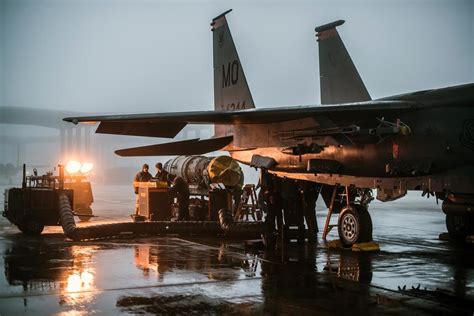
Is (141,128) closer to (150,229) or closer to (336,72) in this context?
(150,229)

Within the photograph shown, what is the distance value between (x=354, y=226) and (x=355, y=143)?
5.41 feet

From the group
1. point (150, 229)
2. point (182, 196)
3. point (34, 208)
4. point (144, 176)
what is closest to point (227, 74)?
point (182, 196)

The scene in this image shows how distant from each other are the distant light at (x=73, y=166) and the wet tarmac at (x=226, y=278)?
5.36 meters

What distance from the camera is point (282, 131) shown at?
1226 cm

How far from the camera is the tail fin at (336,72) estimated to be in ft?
46.7

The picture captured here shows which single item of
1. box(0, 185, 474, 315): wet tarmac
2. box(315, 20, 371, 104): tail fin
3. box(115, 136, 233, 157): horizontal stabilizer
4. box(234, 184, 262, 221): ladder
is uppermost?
box(315, 20, 371, 104): tail fin

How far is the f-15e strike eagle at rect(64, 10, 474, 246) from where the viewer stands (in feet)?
32.2

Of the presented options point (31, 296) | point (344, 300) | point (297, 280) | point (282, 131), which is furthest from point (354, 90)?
point (31, 296)

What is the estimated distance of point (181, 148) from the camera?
14.1 m

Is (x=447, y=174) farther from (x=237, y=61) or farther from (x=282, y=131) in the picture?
(x=237, y=61)

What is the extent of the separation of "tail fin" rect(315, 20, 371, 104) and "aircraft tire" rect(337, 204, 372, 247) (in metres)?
3.72

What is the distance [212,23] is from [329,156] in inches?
259

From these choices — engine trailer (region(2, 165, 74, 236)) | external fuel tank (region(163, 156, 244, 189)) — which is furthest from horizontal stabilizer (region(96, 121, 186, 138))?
Result: external fuel tank (region(163, 156, 244, 189))

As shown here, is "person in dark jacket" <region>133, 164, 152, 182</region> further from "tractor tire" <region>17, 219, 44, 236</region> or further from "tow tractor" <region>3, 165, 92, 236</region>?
"tractor tire" <region>17, 219, 44, 236</region>
